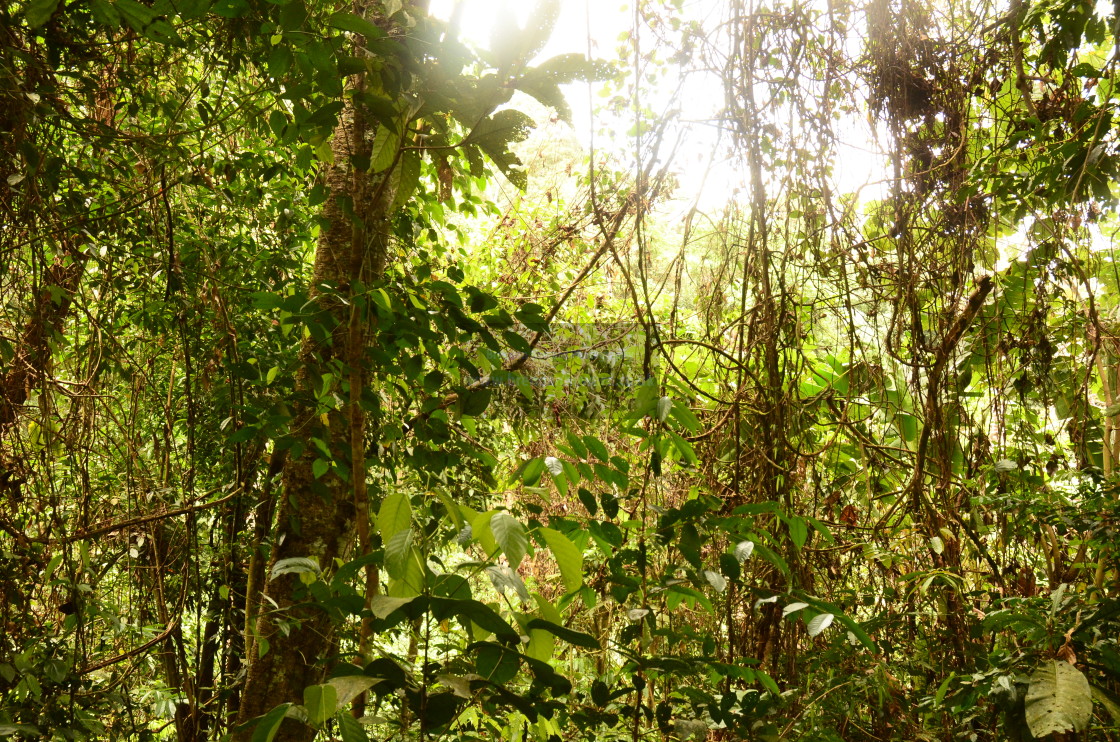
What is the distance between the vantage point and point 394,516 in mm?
868

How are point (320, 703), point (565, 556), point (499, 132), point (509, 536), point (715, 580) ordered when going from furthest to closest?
point (499, 132) < point (715, 580) < point (565, 556) < point (509, 536) < point (320, 703)

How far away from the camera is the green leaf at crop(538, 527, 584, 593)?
0.87m

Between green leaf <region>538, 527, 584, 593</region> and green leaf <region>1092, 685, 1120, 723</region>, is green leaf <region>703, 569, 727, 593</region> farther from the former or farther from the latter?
green leaf <region>1092, 685, 1120, 723</region>

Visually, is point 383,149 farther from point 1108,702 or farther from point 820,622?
point 1108,702

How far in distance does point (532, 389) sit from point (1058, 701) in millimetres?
1278

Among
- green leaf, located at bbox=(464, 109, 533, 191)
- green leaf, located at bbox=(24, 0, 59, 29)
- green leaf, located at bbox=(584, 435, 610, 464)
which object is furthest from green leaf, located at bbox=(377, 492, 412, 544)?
green leaf, located at bbox=(24, 0, 59, 29)

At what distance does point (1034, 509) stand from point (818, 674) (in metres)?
0.61

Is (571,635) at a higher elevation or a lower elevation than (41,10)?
lower

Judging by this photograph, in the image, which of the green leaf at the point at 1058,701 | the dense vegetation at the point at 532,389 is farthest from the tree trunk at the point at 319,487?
the green leaf at the point at 1058,701

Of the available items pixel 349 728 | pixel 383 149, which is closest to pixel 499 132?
pixel 383 149

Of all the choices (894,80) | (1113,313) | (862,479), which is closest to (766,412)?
(862,479)

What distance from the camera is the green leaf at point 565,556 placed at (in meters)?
0.87

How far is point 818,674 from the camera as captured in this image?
5.65 ft

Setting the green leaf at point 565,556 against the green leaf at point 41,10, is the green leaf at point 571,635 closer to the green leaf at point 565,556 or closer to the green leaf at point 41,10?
the green leaf at point 565,556
